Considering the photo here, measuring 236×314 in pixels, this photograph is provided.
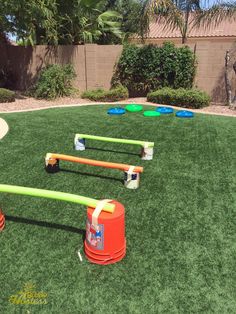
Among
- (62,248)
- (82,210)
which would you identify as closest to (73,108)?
(82,210)

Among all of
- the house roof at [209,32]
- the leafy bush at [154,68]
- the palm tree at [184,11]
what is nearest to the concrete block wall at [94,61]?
the leafy bush at [154,68]

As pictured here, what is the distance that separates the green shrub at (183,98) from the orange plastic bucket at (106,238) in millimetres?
9015

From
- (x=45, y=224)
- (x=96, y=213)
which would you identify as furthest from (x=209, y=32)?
(x=96, y=213)

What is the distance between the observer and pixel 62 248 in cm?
335

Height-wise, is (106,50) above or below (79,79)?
above

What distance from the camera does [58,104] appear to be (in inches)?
494

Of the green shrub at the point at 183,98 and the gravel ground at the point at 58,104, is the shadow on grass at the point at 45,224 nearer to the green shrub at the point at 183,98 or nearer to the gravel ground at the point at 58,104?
the gravel ground at the point at 58,104

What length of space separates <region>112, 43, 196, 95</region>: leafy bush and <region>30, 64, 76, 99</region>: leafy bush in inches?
84.9

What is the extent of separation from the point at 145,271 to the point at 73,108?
8826 mm

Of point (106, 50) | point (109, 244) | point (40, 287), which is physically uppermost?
point (106, 50)

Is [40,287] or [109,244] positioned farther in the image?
[109,244]

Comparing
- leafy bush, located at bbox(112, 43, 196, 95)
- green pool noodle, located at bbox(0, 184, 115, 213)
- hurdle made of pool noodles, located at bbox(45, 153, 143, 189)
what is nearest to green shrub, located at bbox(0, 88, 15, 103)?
leafy bush, located at bbox(112, 43, 196, 95)

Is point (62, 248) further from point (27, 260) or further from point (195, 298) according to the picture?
point (195, 298)

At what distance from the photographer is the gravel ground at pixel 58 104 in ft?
36.4
